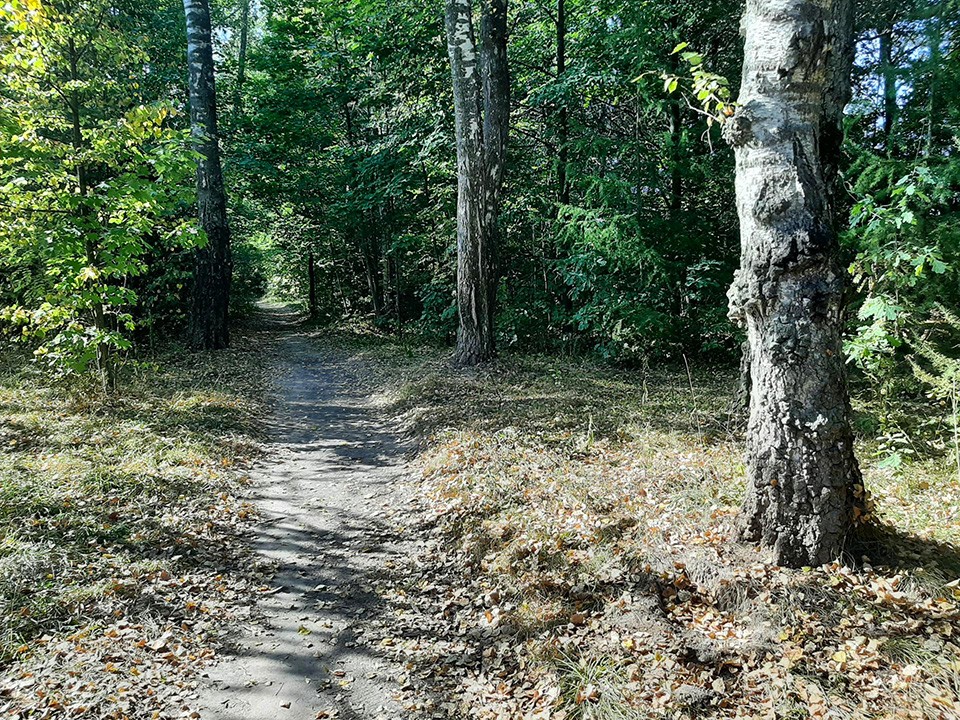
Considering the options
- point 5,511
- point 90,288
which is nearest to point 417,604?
point 5,511

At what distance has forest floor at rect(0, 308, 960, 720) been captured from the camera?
10.7ft

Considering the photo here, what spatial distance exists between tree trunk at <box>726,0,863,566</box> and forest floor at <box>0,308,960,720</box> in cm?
43

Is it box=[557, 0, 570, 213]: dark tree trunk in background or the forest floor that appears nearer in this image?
the forest floor

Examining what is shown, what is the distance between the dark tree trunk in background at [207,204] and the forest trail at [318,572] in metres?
6.84

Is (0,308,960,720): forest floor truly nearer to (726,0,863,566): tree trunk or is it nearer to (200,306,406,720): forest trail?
(200,306,406,720): forest trail

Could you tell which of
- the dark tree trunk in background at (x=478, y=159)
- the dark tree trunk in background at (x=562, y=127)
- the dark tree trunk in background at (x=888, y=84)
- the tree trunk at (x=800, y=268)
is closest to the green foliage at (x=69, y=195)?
the dark tree trunk in background at (x=478, y=159)

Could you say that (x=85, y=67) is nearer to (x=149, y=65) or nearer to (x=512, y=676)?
(x=149, y=65)

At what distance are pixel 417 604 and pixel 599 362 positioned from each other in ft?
29.0

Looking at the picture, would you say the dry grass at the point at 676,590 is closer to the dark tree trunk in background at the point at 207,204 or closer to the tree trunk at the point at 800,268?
the tree trunk at the point at 800,268

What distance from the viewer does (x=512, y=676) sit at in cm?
367

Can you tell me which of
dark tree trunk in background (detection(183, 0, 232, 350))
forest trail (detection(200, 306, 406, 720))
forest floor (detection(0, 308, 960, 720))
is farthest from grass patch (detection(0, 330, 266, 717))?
dark tree trunk in background (detection(183, 0, 232, 350))

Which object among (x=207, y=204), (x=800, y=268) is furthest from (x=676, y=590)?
(x=207, y=204)

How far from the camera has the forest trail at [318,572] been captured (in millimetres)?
3609

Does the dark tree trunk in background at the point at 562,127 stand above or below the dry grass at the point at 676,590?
above
